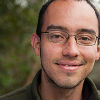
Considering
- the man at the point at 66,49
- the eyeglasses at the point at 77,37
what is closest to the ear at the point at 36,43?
the man at the point at 66,49

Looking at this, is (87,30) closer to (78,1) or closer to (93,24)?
(93,24)

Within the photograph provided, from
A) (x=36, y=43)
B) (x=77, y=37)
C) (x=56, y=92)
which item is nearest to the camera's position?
(x=77, y=37)

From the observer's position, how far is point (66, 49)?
2939 millimetres

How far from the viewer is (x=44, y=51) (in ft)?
10.1

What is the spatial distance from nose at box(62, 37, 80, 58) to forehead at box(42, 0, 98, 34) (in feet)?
0.56

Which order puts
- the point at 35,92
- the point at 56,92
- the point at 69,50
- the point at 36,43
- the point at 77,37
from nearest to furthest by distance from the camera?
the point at 69,50 < the point at 77,37 < the point at 35,92 < the point at 56,92 < the point at 36,43

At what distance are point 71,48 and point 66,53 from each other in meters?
0.07

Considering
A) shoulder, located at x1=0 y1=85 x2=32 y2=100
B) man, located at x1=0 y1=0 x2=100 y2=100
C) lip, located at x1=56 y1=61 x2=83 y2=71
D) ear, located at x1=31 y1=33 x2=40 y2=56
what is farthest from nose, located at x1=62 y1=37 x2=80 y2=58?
shoulder, located at x1=0 y1=85 x2=32 y2=100

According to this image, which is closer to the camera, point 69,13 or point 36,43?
point 69,13

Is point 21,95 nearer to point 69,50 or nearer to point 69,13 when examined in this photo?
point 69,50

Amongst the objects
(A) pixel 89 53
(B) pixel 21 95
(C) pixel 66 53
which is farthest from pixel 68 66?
(B) pixel 21 95

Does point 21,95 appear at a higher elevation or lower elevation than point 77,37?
lower

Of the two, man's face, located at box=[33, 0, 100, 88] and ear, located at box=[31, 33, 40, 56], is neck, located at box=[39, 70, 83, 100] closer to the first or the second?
man's face, located at box=[33, 0, 100, 88]

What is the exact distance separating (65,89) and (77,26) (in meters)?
0.71
